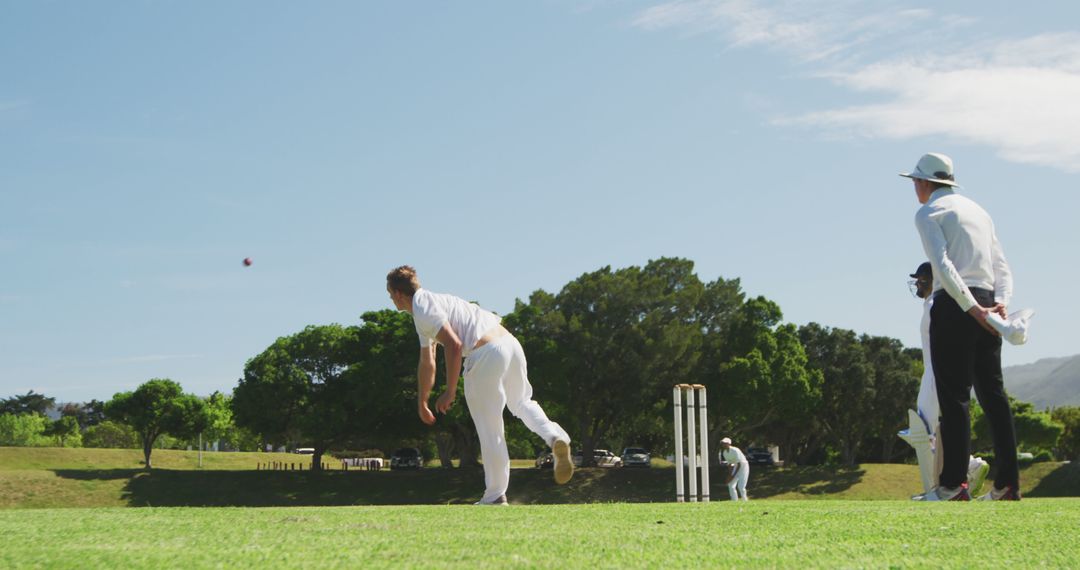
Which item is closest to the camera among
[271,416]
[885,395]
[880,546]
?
[880,546]

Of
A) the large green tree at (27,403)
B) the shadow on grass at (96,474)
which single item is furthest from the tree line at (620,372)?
the large green tree at (27,403)

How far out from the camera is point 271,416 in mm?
61531

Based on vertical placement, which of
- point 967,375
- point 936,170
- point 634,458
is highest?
point 936,170

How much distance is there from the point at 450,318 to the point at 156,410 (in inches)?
2764

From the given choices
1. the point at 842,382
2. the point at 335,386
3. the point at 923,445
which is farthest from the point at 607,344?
the point at 923,445

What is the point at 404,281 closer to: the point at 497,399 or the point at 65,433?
the point at 497,399

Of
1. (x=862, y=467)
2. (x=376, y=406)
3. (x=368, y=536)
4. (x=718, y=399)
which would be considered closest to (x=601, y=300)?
(x=718, y=399)

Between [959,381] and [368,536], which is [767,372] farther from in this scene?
[368,536]

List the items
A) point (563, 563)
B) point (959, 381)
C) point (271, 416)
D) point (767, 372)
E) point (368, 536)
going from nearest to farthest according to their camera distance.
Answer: point (563, 563) → point (368, 536) → point (959, 381) → point (767, 372) → point (271, 416)

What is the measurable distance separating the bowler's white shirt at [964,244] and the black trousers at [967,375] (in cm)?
14

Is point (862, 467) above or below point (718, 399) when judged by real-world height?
below

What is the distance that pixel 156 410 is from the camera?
7306 cm

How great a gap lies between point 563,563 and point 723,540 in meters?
1.07

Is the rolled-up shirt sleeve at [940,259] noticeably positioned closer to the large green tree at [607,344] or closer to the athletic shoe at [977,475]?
the athletic shoe at [977,475]
